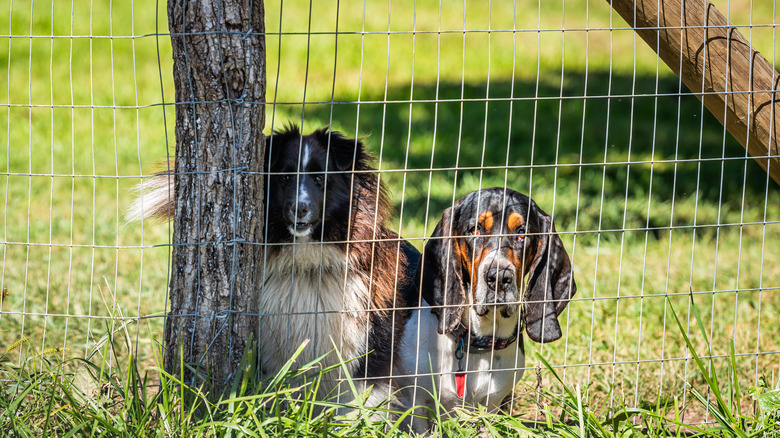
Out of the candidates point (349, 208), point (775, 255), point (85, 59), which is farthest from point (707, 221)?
point (85, 59)

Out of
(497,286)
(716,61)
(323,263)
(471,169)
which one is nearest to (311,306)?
(323,263)

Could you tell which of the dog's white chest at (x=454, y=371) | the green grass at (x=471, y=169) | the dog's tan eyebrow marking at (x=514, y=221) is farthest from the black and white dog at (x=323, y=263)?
the dog's tan eyebrow marking at (x=514, y=221)

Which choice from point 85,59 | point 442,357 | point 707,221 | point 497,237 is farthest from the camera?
point 85,59

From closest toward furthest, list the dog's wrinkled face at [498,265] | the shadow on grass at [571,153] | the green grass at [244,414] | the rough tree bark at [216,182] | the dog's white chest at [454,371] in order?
1. the green grass at [244,414]
2. the rough tree bark at [216,182]
3. the dog's wrinkled face at [498,265]
4. the dog's white chest at [454,371]
5. the shadow on grass at [571,153]

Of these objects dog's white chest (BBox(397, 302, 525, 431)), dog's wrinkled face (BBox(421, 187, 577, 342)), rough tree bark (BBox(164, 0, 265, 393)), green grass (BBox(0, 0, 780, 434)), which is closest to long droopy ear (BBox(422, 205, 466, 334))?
dog's wrinkled face (BBox(421, 187, 577, 342))

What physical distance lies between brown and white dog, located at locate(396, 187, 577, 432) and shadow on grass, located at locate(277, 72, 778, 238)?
243 cm

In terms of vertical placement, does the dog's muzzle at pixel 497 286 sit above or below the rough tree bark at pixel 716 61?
below

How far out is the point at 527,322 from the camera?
321 centimetres

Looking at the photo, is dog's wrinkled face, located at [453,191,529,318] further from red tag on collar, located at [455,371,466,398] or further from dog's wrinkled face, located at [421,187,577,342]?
red tag on collar, located at [455,371,466,398]

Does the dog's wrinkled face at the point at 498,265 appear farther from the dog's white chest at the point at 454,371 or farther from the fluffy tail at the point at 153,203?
the fluffy tail at the point at 153,203

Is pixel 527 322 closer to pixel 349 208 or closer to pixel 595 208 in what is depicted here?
pixel 349 208

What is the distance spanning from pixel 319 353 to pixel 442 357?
0.58 m

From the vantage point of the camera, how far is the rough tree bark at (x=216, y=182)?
2719 mm

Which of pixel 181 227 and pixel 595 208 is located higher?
pixel 181 227
